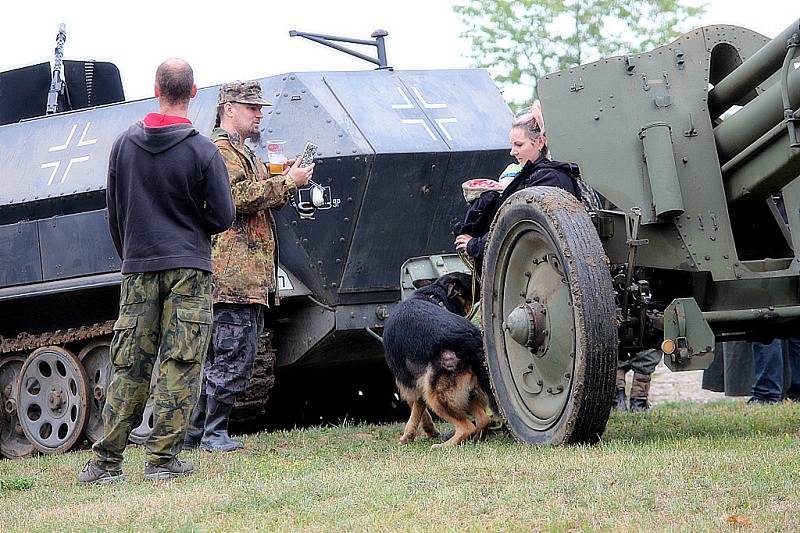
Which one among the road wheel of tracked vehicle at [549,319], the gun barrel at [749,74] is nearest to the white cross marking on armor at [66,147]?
the road wheel of tracked vehicle at [549,319]

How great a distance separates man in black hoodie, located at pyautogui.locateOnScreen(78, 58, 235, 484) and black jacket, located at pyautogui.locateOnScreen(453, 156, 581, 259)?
1.59 m

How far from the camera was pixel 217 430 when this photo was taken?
802cm

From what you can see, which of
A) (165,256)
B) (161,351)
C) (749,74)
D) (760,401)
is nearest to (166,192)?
(165,256)

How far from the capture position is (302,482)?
5992 mm

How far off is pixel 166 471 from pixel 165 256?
1015mm

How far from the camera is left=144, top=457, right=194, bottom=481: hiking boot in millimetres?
6500

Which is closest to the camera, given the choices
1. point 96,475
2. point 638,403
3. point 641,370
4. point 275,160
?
point 96,475

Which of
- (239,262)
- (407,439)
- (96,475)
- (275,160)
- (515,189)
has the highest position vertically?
(275,160)

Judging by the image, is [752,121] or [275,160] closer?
[752,121]

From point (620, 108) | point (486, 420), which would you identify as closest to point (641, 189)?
point (620, 108)

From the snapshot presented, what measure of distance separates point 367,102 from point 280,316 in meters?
1.55

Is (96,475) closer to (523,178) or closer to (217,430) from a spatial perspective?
(217,430)

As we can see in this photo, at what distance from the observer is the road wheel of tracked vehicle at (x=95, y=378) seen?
9.87 metres

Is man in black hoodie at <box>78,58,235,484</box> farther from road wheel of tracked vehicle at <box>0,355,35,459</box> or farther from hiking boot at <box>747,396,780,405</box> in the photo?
hiking boot at <box>747,396,780,405</box>
